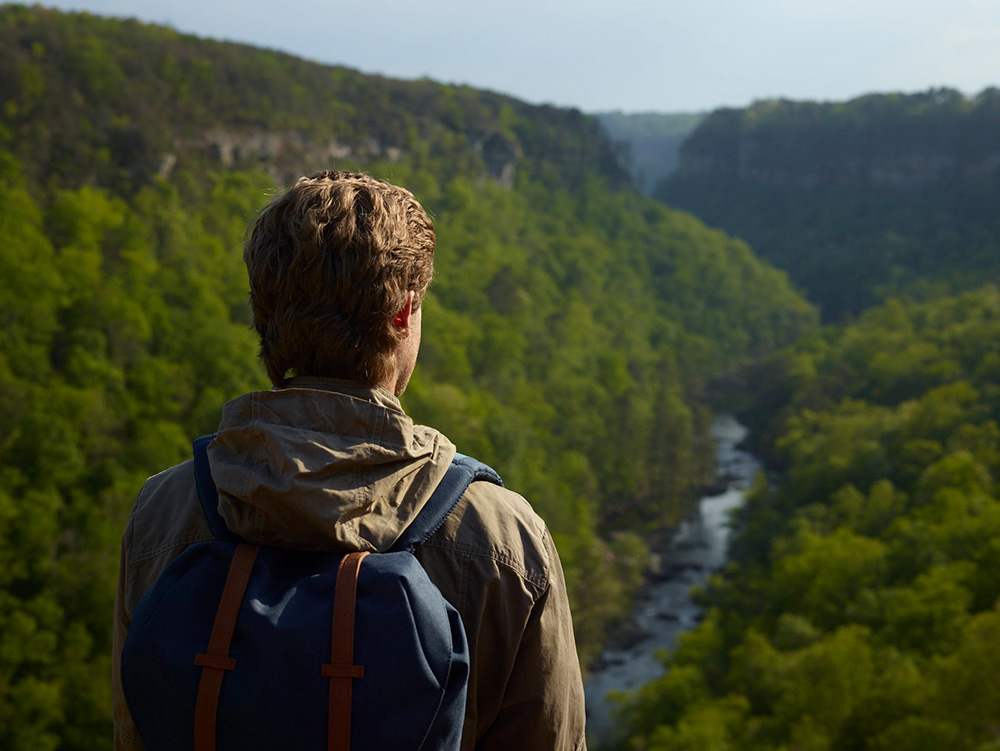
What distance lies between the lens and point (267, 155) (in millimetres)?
48812

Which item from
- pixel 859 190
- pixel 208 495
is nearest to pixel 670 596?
pixel 208 495

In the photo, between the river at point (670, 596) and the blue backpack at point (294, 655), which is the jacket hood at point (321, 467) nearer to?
the blue backpack at point (294, 655)

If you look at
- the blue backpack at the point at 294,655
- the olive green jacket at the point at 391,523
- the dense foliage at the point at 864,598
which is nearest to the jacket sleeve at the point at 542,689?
the olive green jacket at the point at 391,523

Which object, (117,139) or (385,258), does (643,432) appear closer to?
(117,139)

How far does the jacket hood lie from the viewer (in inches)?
60.1

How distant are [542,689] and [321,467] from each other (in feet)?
2.04

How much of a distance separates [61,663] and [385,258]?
23.3 metres

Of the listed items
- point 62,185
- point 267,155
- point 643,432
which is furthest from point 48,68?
point 643,432

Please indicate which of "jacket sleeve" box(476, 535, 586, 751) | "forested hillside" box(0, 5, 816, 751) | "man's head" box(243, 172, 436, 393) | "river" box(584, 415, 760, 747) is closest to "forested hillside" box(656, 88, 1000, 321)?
"forested hillside" box(0, 5, 816, 751)

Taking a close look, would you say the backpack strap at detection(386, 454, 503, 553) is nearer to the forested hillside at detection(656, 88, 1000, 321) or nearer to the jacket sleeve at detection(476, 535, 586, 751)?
the jacket sleeve at detection(476, 535, 586, 751)

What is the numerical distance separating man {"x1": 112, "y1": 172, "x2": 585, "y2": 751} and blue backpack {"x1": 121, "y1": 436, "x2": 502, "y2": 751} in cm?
8

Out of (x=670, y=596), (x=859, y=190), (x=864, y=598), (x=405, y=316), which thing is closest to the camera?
(x=405, y=316)

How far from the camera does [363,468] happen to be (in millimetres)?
1596

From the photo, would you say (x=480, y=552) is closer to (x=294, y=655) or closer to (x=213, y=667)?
(x=294, y=655)
